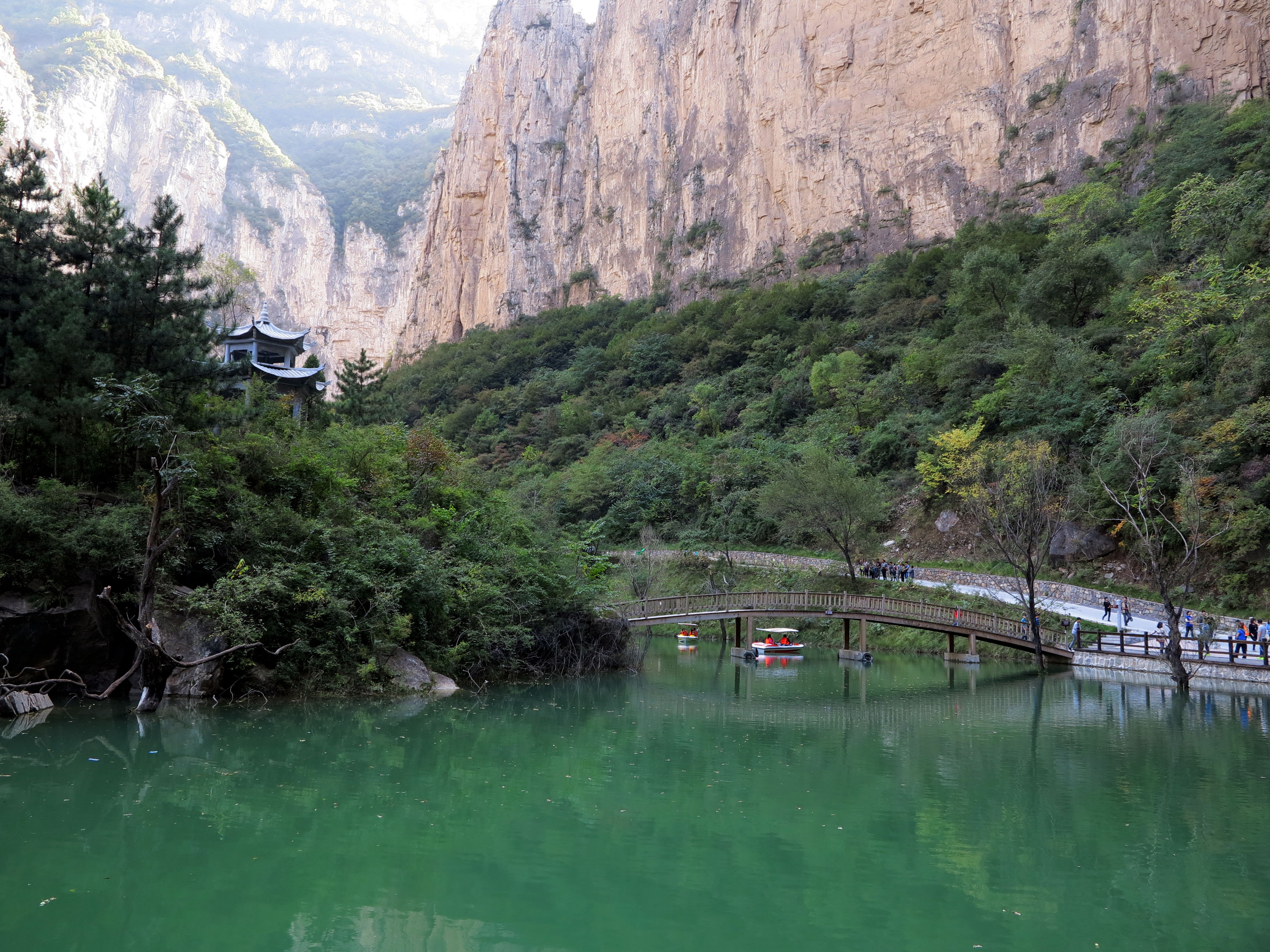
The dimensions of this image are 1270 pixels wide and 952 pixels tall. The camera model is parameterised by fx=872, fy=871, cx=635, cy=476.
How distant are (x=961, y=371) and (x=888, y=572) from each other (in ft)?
33.8

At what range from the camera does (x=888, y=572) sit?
98.0 ft

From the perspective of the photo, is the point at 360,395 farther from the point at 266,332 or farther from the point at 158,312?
the point at 158,312

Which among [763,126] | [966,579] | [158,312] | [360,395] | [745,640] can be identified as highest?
[763,126]

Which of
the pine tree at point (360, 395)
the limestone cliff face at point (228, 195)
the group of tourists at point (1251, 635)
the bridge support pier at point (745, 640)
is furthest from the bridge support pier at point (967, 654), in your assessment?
the limestone cliff face at point (228, 195)

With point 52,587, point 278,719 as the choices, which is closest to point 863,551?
point 278,719

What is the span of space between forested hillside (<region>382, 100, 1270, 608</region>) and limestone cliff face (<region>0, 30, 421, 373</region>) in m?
41.5

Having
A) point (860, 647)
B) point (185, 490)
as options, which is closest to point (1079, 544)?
point (860, 647)

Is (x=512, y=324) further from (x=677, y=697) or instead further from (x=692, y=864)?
(x=692, y=864)

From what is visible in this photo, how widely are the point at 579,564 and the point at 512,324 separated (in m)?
54.3

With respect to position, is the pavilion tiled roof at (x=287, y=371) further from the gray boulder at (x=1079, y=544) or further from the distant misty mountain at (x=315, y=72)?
the distant misty mountain at (x=315, y=72)

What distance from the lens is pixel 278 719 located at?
1255 centimetres

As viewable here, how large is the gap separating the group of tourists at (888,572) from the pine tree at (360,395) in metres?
18.1

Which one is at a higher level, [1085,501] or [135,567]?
[1085,501]

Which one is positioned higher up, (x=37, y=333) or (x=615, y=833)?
(x=37, y=333)
